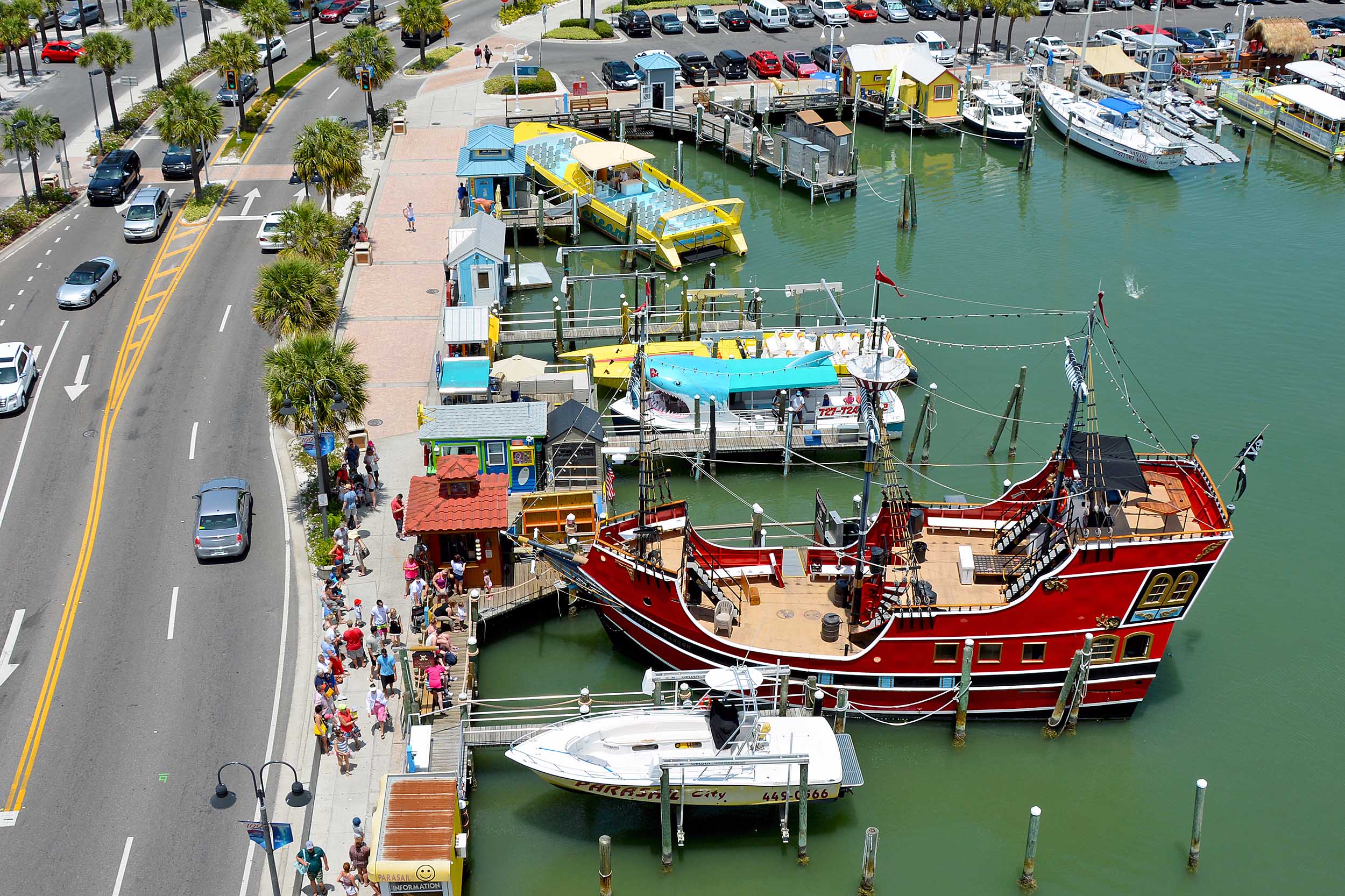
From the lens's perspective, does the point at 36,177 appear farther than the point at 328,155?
Yes

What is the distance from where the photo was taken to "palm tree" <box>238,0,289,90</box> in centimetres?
8538

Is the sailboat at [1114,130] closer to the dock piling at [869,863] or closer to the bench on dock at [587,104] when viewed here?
the bench on dock at [587,104]

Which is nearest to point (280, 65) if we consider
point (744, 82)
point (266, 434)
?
point (744, 82)

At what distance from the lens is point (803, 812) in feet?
114

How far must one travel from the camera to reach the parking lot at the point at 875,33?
9856cm

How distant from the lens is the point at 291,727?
122 ft

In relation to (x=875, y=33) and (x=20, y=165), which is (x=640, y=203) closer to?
(x=20, y=165)

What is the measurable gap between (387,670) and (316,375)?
11.0m

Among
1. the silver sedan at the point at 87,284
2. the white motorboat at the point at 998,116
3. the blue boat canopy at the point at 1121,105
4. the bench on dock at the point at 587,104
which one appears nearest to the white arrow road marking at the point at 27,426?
the silver sedan at the point at 87,284

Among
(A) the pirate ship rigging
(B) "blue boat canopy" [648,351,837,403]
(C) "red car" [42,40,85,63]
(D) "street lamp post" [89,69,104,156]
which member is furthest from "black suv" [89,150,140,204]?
(A) the pirate ship rigging

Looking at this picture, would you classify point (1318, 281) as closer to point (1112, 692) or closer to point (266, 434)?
point (1112, 692)

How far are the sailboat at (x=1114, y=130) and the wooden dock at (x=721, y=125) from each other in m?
15.0

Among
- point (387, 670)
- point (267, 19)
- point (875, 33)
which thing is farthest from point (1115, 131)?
point (387, 670)

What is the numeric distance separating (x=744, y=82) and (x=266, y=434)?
52483 mm
